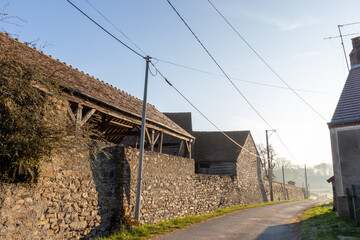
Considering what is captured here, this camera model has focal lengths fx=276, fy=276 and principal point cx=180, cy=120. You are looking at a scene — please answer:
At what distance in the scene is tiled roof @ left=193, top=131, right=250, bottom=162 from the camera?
979 inches

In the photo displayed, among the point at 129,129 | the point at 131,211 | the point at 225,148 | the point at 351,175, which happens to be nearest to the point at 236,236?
the point at 131,211

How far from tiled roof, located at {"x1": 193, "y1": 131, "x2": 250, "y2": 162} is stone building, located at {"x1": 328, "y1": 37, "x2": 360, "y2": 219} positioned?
13.0 m

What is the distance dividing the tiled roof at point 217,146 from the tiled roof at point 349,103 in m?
12.5

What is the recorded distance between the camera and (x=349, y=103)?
40.0 feet

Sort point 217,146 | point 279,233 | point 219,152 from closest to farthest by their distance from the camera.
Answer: point 279,233
point 219,152
point 217,146

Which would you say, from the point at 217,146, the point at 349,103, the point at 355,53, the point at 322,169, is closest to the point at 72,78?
the point at 349,103

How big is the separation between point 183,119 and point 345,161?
1730cm

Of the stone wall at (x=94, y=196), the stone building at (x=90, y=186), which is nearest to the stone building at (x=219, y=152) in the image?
the stone building at (x=90, y=186)

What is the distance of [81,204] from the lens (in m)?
8.14

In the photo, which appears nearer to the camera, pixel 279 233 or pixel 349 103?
pixel 279 233

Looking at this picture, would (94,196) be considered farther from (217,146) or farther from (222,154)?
(217,146)

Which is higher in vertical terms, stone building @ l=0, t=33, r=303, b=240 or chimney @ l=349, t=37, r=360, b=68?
chimney @ l=349, t=37, r=360, b=68

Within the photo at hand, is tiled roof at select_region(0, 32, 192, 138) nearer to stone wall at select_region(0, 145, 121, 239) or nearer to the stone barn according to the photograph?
stone wall at select_region(0, 145, 121, 239)

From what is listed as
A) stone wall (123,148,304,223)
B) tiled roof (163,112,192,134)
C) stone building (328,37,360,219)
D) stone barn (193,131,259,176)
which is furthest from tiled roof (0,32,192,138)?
tiled roof (163,112,192,134)
